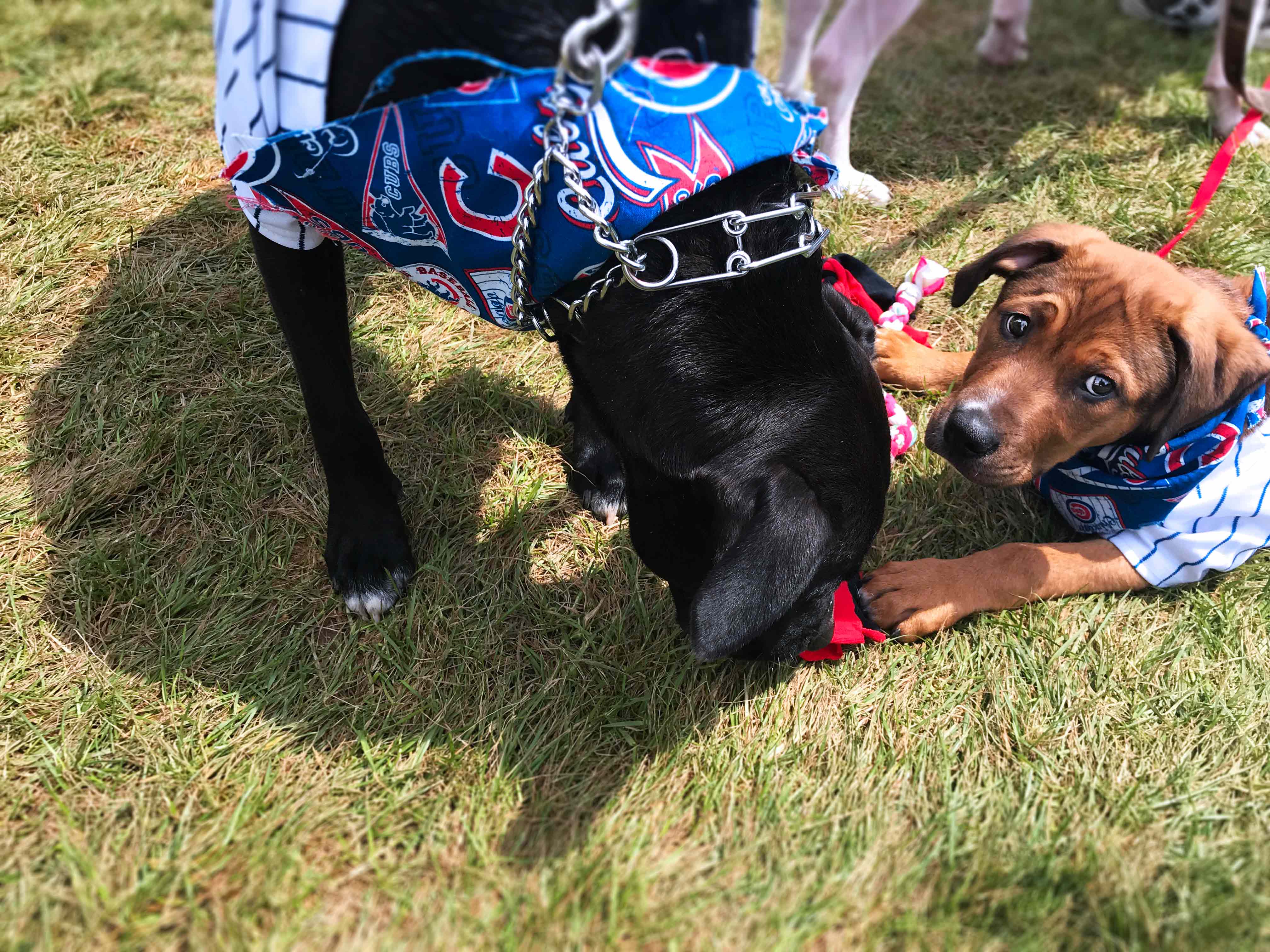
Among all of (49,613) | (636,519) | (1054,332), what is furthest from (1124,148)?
(49,613)

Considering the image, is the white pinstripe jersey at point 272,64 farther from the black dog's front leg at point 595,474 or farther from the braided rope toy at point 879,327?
the braided rope toy at point 879,327

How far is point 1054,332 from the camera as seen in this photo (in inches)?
99.7

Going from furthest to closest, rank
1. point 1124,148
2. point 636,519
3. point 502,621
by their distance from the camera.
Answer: point 1124,148 → point 502,621 → point 636,519

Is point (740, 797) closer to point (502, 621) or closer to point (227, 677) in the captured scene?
point (502, 621)

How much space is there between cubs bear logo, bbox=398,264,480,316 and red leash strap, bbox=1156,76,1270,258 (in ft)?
8.94

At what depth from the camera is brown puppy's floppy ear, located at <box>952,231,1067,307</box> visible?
8.94 ft

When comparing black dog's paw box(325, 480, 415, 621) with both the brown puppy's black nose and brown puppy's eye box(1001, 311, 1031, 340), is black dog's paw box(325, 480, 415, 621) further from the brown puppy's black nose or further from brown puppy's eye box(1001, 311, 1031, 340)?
brown puppy's eye box(1001, 311, 1031, 340)

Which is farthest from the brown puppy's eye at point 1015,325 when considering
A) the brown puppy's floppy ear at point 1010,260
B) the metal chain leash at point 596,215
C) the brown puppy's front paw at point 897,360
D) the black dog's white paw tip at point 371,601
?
the black dog's white paw tip at point 371,601

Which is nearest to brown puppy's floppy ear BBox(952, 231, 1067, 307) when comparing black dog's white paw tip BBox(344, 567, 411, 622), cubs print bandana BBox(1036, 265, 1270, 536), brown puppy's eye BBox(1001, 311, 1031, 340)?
brown puppy's eye BBox(1001, 311, 1031, 340)

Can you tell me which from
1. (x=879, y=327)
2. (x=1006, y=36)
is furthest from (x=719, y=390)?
(x=1006, y=36)

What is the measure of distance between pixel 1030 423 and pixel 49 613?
2965mm

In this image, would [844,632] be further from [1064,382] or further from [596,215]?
[596,215]

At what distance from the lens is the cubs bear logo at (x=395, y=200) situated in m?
1.74

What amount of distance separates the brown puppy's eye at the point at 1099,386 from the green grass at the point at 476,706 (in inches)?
26.0
